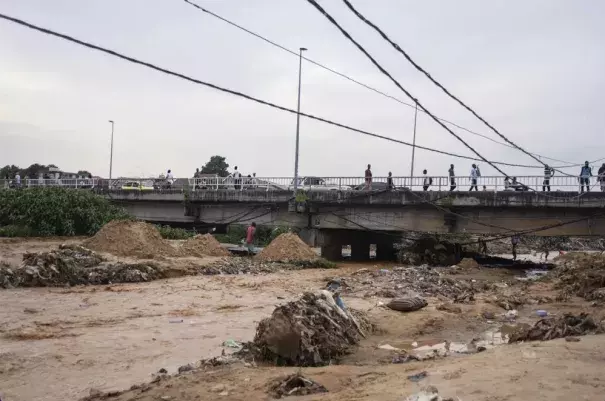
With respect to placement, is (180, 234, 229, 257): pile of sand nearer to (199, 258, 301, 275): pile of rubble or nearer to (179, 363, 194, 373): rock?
(199, 258, 301, 275): pile of rubble

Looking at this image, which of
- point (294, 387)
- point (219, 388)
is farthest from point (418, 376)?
point (219, 388)

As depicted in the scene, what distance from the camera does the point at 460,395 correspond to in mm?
5297

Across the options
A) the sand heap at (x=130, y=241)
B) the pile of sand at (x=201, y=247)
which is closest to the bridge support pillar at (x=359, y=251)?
the pile of sand at (x=201, y=247)

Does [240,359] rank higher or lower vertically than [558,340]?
lower

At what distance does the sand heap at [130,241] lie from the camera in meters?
20.2

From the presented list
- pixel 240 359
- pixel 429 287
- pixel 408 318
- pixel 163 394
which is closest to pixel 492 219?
pixel 429 287

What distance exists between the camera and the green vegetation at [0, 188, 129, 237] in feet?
91.4

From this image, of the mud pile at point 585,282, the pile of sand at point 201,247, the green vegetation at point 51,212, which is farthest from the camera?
the green vegetation at point 51,212

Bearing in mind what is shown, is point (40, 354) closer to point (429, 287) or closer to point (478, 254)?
point (429, 287)

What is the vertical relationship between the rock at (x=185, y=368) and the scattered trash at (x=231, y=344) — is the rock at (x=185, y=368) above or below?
above

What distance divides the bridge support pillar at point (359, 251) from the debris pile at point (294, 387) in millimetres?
25970

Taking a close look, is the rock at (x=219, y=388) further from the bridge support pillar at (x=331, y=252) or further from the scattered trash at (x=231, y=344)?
the bridge support pillar at (x=331, y=252)

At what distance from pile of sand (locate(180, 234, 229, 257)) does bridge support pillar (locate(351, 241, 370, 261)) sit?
1008 cm

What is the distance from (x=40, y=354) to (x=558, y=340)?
297 inches
